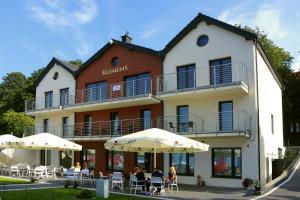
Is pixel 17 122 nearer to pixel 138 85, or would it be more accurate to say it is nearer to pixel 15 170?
pixel 15 170

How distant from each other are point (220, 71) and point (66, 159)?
595 inches

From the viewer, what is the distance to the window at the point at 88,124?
96.1 ft

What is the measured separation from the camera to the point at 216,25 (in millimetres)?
22875

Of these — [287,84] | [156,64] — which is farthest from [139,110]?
[287,84]

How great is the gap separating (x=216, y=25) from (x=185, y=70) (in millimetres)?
3388

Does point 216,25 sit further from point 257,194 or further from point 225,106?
point 257,194

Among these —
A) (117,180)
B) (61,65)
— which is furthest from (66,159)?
(117,180)

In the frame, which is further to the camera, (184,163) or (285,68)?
(285,68)

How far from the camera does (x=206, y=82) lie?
22781 millimetres

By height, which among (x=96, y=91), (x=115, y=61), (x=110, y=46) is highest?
(x=110, y=46)

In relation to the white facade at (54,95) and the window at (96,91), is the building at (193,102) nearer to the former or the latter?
the window at (96,91)

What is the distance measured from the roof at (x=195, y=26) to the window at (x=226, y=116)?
4.00 metres

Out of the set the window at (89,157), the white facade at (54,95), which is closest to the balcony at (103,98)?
the white facade at (54,95)

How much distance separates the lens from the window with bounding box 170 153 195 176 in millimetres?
23000
